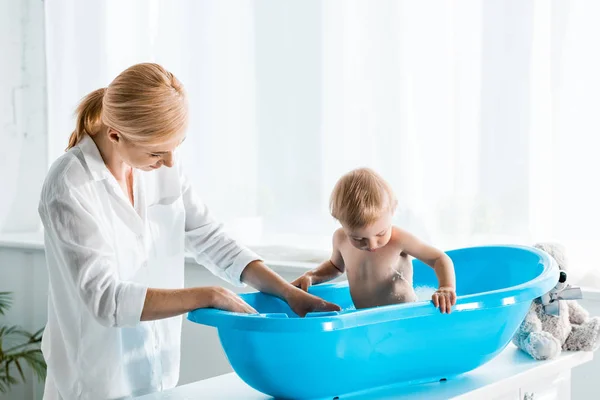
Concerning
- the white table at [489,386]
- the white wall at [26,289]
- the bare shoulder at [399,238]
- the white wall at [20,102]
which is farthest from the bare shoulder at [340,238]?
the white wall at [20,102]

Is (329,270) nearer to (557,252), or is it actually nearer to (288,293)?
(288,293)

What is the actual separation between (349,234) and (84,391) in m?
0.57

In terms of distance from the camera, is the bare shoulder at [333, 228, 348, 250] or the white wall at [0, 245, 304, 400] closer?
the bare shoulder at [333, 228, 348, 250]

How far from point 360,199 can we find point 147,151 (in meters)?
0.38

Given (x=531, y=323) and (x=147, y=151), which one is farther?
(x=531, y=323)

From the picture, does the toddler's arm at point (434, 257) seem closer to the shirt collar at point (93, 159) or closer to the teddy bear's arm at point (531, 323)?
the teddy bear's arm at point (531, 323)

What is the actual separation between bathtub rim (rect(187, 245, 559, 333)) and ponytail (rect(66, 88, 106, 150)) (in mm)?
448

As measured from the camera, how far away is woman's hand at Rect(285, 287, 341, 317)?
1.56 m

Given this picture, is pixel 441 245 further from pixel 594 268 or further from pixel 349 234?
pixel 349 234

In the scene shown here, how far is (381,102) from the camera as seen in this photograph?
256cm

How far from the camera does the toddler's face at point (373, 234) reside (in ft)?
4.88

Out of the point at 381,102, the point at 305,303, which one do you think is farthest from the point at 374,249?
the point at 381,102

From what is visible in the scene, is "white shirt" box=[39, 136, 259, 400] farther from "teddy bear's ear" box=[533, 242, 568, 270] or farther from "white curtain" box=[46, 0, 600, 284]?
"white curtain" box=[46, 0, 600, 284]

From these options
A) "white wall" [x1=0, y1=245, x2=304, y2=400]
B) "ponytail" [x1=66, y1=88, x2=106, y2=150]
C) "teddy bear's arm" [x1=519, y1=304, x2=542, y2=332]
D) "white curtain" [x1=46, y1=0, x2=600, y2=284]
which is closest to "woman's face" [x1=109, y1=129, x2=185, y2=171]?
"ponytail" [x1=66, y1=88, x2=106, y2=150]
